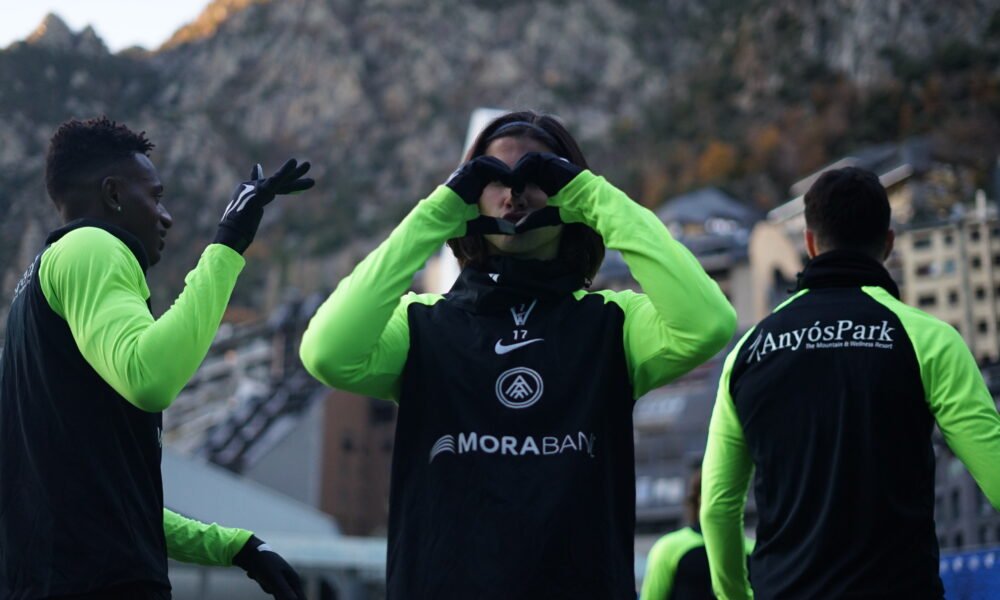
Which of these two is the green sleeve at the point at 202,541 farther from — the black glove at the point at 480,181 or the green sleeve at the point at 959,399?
the green sleeve at the point at 959,399

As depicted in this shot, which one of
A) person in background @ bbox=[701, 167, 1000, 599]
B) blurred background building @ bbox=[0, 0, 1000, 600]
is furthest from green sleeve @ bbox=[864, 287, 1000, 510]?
blurred background building @ bbox=[0, 0, 1000, 600]

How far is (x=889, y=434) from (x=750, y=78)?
116m

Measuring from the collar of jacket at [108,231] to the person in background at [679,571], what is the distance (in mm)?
3259

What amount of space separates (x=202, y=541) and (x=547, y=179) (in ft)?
4.35

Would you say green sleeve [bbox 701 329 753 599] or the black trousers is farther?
green sleeve [bbox 701 329 753 599]

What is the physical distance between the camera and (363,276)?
9.86ft

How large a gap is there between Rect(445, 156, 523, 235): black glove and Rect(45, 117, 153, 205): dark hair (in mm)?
923

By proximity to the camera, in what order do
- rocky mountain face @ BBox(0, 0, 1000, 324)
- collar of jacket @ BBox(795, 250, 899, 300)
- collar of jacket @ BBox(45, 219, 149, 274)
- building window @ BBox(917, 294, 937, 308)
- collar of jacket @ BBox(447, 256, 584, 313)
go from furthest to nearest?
rocky mountain face @ BBox(0, 0, 1000, 324) < building window @ BBox(917, 294, 937, 308) < collar of jacket @ BBox(795, 250, 899, 300) < collar of jacket @ BBox(45, 219, 149, 274) < collar of jacket @ BBox(447, 256, 584, 313)

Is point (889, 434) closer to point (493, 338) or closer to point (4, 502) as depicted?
point (493, 338)

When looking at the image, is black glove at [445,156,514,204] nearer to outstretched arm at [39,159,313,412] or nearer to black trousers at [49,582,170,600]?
outstretched arm at [39,159,313,412]

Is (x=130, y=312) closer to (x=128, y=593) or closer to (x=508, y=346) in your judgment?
(x=128, y=593)

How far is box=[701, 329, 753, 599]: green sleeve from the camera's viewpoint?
3.64m


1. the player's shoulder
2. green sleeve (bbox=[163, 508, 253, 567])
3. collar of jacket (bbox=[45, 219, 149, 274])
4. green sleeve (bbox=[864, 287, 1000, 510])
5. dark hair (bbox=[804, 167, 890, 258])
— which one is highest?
dark hair (bbox=[804, 167, 890, 258])

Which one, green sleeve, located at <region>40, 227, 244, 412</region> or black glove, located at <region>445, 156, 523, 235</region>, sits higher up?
black glove, located at <region>445, 156, 523, 235</region>
